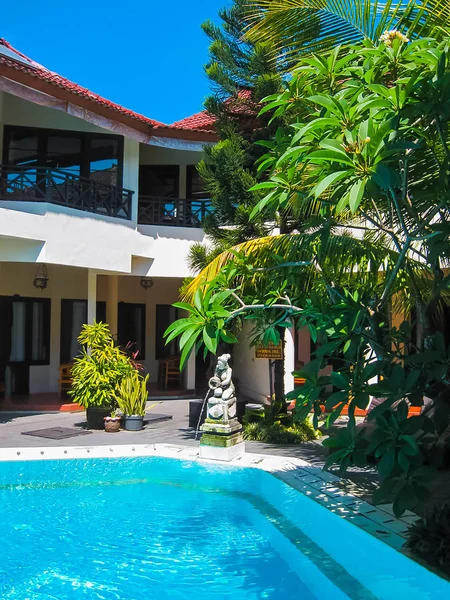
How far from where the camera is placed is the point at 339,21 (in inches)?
253

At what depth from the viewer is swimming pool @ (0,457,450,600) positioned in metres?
5.10

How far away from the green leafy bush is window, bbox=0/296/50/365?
7.16 m

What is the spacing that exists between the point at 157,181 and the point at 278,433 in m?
8.93

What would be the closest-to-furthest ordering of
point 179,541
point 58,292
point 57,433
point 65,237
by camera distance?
point 179,541, point 57,433, point 65,237, point 58,292

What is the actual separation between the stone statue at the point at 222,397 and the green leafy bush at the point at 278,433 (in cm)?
124

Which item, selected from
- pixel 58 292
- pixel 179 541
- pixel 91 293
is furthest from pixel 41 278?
pixel 179 541

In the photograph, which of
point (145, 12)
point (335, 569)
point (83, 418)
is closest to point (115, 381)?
point (83, 418)

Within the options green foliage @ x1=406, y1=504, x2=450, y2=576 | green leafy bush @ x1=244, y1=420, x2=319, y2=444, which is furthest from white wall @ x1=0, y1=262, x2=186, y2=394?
green foliage @ x1=406, y1=504, x2=450, y2=576

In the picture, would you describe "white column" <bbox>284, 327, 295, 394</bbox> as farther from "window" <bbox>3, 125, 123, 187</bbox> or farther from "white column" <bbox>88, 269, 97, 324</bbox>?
"window" <bbox>3, 125, 123, 187</bbox>

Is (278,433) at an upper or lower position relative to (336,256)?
lower

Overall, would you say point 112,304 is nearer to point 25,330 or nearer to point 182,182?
point 25,330

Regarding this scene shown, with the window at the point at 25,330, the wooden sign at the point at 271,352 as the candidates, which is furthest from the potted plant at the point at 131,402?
the window at the point at 25,330

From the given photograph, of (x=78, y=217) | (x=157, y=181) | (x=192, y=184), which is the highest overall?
(x=157, y=181)

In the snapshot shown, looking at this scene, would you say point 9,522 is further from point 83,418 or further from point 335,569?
point 83,418
